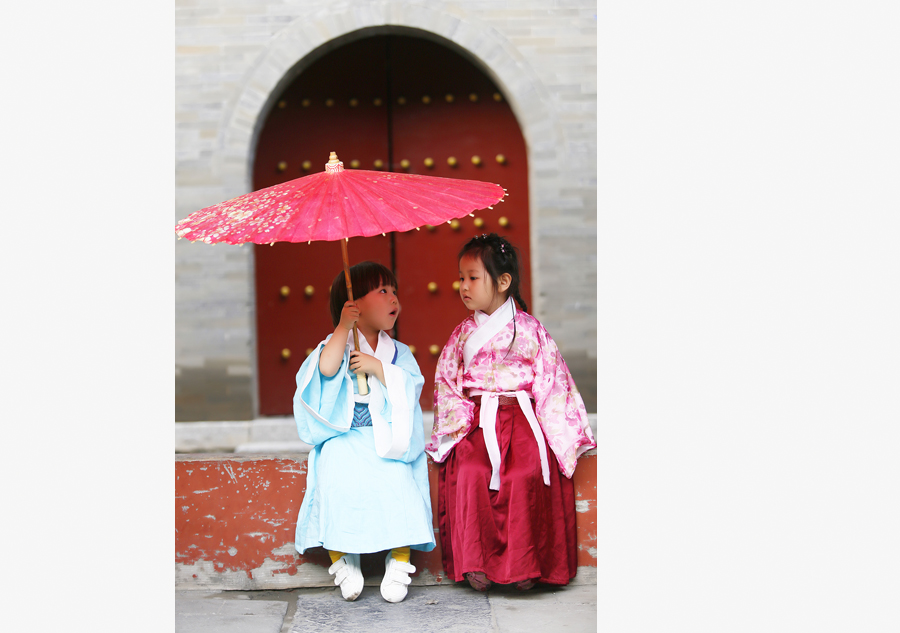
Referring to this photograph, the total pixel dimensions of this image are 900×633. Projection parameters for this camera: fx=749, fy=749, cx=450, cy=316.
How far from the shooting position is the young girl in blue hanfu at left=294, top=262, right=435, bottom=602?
243 centimetres

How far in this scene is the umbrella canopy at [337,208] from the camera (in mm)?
2025

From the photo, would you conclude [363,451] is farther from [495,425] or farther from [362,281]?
[362,281]

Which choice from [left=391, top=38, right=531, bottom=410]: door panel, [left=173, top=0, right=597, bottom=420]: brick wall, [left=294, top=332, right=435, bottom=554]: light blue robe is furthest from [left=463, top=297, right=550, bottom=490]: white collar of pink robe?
[left=391, top=38, right=531, bottom=410]: door panel

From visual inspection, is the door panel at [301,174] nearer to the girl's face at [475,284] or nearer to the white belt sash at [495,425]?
the girl's face at [475,284]

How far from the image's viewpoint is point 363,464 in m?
2.48

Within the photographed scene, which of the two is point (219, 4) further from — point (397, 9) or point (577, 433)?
point (577, 433)

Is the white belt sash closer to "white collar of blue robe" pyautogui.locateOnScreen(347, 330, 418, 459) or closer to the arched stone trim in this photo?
"white collar of blue robe" pyautogui.locateOnScreen(347, 330, 418, 459)

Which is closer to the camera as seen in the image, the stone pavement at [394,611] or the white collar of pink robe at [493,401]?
the stone pavement at [394,611]

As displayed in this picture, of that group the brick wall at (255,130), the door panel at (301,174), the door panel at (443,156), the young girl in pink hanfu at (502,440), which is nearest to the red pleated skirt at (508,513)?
the young girl in pink hanfu at (502,440)

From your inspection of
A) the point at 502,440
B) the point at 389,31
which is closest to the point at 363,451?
the point at 502,440

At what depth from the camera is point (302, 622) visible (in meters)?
2.35

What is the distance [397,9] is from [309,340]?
2109 millimetres

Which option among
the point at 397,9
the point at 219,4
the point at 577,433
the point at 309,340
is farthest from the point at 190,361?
the point at 577,433

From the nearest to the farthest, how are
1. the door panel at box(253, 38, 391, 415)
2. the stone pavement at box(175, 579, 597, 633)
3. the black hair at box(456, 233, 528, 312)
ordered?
1. the stone pavement at box(175, 579, 597, 633)
2. the black hair at box(456, 233, 528, 312)
3. the door panel at box(253, 38, 391, 415)
